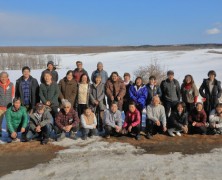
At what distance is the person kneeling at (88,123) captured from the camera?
24.5 ft

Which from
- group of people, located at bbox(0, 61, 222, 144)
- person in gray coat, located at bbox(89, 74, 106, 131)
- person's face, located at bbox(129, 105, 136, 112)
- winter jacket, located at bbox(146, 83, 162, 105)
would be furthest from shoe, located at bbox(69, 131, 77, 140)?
winter jacket, located at bbox(146, 83, 162, 105)

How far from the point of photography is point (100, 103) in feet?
26.5

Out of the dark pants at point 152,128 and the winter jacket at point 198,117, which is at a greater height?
the winter jacket at point 198,117

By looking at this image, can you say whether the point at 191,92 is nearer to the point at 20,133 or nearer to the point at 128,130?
the point at 128,130

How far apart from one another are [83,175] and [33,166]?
3.56ft

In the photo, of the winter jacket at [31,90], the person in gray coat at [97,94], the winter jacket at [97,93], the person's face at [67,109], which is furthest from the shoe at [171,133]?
the winter jacket at [31,90]

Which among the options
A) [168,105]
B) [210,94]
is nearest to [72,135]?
[168,105]

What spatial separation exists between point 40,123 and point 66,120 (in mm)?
586

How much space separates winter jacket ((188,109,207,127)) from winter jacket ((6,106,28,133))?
12.8 ft

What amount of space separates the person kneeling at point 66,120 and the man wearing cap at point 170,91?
2.34m

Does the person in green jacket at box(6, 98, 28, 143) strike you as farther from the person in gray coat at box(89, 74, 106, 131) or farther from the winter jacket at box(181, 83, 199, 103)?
the winter jacket at box(181, 83, 199, 103)

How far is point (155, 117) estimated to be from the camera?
7.77 meters

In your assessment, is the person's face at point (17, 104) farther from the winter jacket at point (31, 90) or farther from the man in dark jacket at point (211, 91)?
the man in dark jacket at point (211, 91)

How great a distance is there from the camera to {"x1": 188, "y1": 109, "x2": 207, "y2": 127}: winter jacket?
7.83 m
